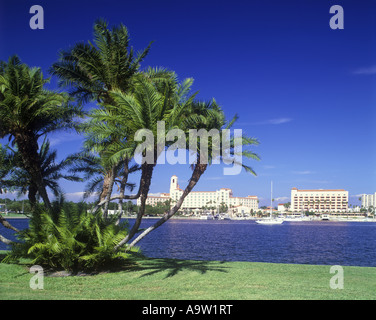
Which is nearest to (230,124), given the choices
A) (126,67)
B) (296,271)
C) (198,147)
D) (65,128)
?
(198,147)

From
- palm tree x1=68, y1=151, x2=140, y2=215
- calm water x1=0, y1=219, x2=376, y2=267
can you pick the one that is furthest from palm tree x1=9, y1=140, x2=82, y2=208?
calm water x1=0, y1=219, x2=376, y2=267

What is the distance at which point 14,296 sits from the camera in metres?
→ 8.38

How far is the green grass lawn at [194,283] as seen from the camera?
907 centimetres

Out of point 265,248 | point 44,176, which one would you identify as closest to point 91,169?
Answer: point 44,176

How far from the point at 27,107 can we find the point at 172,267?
7917 mm

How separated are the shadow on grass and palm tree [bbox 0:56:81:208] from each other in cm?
440

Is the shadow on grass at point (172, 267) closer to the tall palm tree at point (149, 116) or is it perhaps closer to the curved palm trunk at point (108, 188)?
the tall palm tree at point (149, 116)

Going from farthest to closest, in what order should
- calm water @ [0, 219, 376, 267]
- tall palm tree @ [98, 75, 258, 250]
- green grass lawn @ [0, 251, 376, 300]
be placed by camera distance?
1. calm water @ [0, 219, 376, 267]
2. tall palm tree @ [98, 75, 258, 250]
3. green grass lawn @ [0, 251, 376, 300]

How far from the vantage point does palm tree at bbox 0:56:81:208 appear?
1306 cm

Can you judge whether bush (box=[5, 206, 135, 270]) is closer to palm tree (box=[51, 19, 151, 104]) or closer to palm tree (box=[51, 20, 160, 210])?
palm tree (box=[51, 20, 160, 210])

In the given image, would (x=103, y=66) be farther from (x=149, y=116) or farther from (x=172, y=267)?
(x=172, y=267)

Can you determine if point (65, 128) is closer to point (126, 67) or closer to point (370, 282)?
point (126, 67)

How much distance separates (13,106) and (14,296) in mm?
7245

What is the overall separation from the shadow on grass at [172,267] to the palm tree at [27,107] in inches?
173
